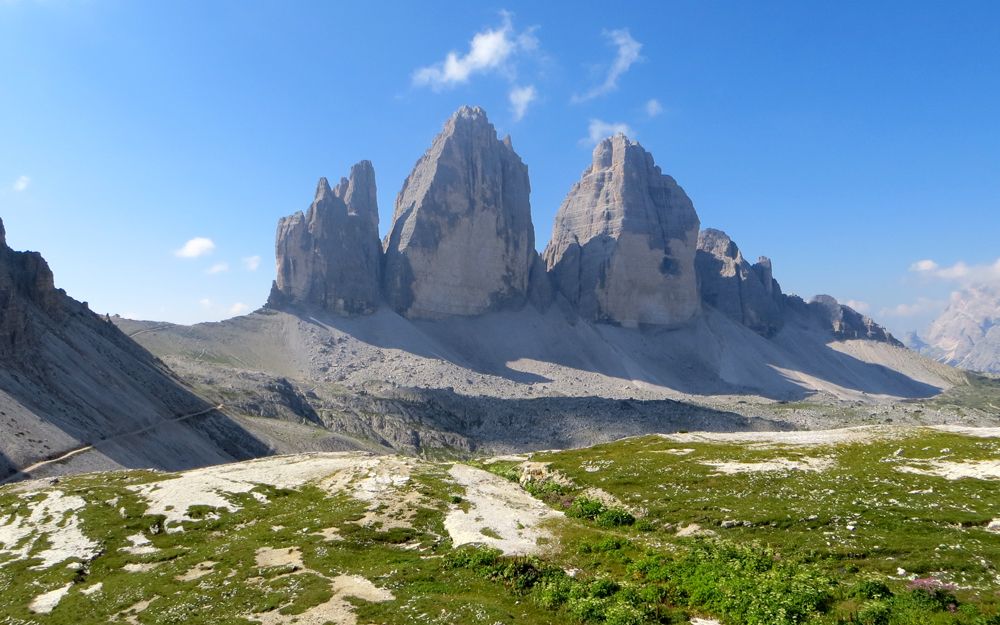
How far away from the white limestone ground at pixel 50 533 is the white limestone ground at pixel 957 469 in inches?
1523

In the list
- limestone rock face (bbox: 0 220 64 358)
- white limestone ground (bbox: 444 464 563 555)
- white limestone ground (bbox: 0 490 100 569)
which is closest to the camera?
white limestone ground (bbox: 444 464 563 555)

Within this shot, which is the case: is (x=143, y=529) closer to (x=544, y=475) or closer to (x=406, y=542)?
(x=406, y=542)

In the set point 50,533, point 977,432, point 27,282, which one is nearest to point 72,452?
point 50,533

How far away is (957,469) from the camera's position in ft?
102

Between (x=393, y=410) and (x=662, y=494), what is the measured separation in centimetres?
12421

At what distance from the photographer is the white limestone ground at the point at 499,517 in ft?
79.5

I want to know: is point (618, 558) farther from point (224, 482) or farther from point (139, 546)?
point (224, 482)

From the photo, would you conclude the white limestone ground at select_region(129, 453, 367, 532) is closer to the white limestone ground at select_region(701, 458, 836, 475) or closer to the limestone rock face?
the white limestone ground at select_region(701, 458, 836, 475)

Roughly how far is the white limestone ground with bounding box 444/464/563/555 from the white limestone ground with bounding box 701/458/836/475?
435 inches

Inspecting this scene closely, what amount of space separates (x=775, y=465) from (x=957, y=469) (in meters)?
8.40

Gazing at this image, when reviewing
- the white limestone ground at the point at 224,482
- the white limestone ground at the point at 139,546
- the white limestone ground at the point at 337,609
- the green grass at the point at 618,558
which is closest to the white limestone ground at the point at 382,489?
the green grass at the point at 618,558

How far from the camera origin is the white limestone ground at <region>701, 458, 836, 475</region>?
33.9 meters

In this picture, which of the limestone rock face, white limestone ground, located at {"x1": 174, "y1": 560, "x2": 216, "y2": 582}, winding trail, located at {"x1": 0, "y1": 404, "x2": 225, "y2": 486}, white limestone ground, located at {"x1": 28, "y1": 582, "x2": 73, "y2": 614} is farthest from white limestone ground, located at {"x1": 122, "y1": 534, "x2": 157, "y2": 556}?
the limestone rock face

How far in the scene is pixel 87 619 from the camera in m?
18.6
